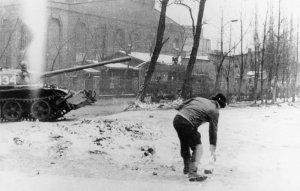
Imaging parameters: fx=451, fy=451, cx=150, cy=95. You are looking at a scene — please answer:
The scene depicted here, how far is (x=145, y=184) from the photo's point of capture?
21.8ft

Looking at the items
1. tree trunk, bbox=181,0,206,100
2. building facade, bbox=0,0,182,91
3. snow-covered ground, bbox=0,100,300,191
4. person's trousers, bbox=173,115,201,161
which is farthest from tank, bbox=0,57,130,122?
building facade, bbox=0,0,182,91

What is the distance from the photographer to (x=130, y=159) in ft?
29.4

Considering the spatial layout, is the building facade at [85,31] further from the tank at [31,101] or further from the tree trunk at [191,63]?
the tank at [31,101]

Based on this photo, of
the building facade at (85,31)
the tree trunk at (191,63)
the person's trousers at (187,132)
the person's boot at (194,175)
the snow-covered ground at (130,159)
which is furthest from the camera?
the building facade at (85,31)

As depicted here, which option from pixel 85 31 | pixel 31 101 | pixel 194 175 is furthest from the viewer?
pixel 85 31

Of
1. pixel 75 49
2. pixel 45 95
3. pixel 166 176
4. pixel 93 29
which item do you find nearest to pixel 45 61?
pixel 75 49

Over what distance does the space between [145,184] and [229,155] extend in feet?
10.7

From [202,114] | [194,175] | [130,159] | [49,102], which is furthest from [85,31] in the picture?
[194,175]

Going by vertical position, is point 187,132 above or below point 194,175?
above

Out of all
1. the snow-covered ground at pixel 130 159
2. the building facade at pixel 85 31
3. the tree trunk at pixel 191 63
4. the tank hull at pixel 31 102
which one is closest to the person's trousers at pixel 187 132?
the snow-covered ground at pixel 130 159

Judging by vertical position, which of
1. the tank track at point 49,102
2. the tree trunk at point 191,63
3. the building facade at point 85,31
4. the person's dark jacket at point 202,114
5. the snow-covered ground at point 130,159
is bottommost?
the snow-covered ground at point 130,159

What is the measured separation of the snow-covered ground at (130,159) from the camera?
6719mm

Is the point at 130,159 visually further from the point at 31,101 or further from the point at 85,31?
the point at 85,31

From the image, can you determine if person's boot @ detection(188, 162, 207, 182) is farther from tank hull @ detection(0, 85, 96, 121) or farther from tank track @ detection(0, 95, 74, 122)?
tank track @ detection(0, 95, 74, 122)
